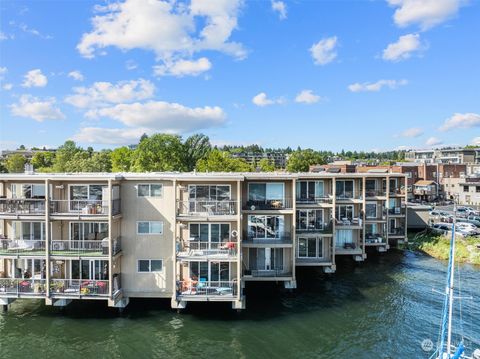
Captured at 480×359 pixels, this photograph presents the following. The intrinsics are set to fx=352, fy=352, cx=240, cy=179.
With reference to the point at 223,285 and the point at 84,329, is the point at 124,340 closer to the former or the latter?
the point at 84,329

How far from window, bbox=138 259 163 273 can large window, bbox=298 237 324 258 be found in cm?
1285

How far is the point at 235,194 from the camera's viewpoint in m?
25.6

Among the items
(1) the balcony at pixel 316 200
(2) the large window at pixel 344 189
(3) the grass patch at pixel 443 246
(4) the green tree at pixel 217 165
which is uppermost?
(4) the green tree at pixel 217 165

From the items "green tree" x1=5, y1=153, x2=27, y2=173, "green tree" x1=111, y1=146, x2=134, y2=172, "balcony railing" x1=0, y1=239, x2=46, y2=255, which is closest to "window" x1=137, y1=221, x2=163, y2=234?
"balcony railing" x1=0, y1=239, x2=46, y2=255

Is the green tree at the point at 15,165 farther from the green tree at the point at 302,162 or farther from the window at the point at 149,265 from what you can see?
the window at the point at 149,265

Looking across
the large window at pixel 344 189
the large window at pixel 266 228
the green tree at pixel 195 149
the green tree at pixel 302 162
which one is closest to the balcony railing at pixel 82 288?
the large window at pixel 266 228

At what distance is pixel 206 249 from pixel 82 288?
→ 26.8ft

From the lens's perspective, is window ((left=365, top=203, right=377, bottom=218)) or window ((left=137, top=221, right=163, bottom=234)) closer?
window ((left=137, top=221, right=163, bottom=234))

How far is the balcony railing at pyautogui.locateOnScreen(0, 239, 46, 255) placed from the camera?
2306cm

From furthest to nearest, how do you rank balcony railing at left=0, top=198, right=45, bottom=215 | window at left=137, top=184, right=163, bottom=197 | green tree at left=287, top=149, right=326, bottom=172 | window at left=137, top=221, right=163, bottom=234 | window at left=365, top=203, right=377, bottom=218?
green tree at left=287, top=149, right=326, bottom=172 < window at left=365, top=203, right=377, bottom=218 < window at left=137, top=184, right=163, bottom=197 < window at left=137, top=221, right=163, bottom=234 < balcony railing at left=0, top=198, right=45, bottom=215

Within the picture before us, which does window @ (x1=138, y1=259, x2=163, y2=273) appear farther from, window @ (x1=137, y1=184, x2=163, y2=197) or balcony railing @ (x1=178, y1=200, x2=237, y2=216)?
window @ (x1=137, y1=184, x2=163, y2=197)

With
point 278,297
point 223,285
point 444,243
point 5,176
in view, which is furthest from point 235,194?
point 444,243

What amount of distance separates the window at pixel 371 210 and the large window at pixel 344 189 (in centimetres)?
412

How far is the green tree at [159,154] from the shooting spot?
8325 cm
